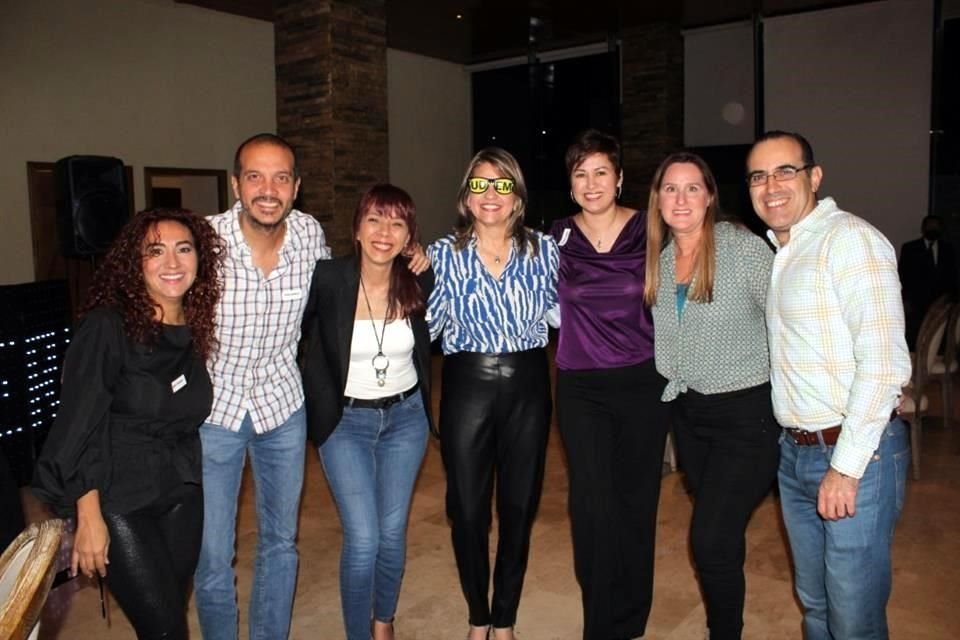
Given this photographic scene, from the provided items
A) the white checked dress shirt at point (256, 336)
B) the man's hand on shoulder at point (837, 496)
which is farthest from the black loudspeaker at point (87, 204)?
the man's hand on shoulder at point (837, 496)

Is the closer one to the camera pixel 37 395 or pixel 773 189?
pixel 773 189

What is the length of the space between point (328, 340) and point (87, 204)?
271 cm

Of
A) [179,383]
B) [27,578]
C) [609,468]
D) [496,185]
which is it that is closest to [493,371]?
[609,468]

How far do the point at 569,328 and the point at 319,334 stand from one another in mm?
836

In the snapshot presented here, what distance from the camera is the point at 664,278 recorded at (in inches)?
98.7

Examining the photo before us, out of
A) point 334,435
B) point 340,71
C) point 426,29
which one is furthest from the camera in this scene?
point 426,29

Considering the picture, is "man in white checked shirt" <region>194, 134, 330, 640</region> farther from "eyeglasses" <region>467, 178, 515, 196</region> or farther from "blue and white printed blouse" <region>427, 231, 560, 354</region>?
"eyeglasses" <region>467, 178, 515, 196</region>

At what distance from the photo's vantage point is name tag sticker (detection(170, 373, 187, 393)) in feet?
6.65

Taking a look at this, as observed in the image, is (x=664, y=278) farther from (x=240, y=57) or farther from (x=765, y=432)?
(x=240, y=57)

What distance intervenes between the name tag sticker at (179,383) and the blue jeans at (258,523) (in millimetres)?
273

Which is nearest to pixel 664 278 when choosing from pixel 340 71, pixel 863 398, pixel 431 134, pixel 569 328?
pixel 569 328

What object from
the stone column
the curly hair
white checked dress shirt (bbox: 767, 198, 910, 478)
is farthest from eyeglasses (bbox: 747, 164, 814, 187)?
the stone column

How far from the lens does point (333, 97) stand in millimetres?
7109

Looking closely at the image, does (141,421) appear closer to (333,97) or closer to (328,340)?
(328,340)
